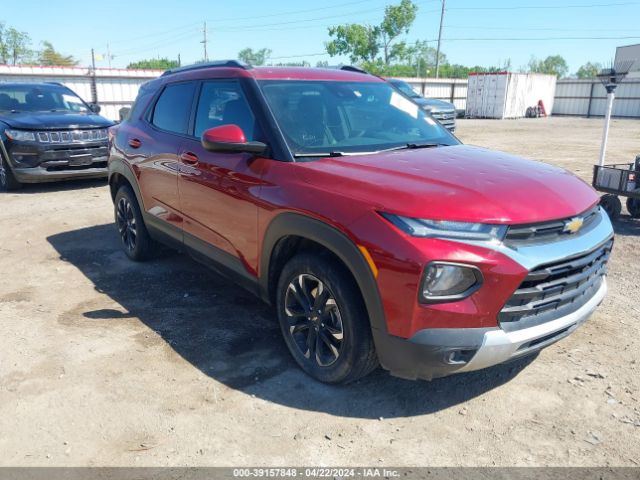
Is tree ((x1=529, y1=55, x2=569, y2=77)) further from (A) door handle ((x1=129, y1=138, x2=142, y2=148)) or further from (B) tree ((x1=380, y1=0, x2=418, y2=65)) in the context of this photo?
(A) door handle ((x1=129, y1=138, x2=142, y2=148))

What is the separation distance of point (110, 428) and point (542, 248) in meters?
2.46

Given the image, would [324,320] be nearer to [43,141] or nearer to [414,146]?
[414,146]

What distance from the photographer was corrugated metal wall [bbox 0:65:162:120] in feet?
67.3

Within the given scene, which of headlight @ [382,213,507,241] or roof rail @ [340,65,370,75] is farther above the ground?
roof rail @ [340,65,370,75]

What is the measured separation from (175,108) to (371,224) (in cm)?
267

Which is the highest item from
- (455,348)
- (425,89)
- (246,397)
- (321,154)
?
(425,89)

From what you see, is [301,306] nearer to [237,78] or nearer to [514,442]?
[514,442]

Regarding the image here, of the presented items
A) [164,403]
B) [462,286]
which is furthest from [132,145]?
[462,286]

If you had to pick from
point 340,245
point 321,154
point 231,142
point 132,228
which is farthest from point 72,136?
point 340,245

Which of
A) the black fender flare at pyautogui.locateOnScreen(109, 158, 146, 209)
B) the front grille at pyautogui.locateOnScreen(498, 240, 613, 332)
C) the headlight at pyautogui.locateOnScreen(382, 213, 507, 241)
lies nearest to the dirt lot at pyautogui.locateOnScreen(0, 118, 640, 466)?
the front grille at pyautogui.locateOnScreen(498, 240, 613, 332)

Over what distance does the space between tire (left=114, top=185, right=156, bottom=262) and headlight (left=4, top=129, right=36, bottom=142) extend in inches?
158

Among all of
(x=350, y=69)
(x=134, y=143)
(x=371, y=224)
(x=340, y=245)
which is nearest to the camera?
(x=371, y=224)

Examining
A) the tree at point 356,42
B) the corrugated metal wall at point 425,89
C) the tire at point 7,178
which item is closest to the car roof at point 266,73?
the tire at point 7,178

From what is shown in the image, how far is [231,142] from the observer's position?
128 inches
